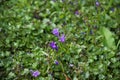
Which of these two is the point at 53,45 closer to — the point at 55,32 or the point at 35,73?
the point at 55,32

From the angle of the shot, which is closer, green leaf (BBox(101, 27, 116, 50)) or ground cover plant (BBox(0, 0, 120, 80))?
ground cover plant (BBox(0, 0, 120, 80))

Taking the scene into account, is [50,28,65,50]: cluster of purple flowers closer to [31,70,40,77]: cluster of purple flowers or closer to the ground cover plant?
the ground cover plant

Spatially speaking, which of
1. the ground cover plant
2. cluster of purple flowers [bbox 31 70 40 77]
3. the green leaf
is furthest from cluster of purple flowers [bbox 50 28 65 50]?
the green leaf

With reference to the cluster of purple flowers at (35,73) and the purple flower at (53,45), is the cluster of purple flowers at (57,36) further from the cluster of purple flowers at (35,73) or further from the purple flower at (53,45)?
the cluster of purple flowers at (35,73)

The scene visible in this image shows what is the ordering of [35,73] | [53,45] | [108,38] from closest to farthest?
[35,73], [53,45], [108,38]

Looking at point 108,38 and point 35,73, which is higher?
point 108,38

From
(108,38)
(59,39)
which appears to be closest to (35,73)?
(59,39)

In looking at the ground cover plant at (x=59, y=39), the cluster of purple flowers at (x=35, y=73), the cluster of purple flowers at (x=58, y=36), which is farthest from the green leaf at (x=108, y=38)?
the cluster of purple flowers at (x=35, y=73)

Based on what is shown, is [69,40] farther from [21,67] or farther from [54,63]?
[21,67]
